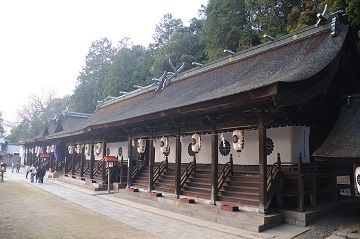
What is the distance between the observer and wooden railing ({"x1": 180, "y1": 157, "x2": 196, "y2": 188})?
1620 centimetres

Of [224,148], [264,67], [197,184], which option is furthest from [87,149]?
[264,67]

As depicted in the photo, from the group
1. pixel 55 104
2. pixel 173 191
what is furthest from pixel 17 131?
pixel 173 191

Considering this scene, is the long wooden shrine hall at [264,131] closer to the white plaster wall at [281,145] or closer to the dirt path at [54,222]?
the white plaster wall at [281,145]

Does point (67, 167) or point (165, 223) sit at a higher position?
point (67, 167)

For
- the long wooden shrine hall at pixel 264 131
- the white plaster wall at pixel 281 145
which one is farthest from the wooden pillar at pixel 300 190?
the white plaster wall at pixel 281 145

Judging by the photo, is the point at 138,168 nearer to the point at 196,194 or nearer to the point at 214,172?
the point at 196,194

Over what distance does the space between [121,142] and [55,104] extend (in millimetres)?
59716

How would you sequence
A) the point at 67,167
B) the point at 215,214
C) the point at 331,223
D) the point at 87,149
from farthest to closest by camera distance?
the point at 67,167 < the point at 87,149 < the point at 215,214 < the point at 331,223

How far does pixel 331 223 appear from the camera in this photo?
1109 centimetres

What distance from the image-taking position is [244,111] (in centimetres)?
1295

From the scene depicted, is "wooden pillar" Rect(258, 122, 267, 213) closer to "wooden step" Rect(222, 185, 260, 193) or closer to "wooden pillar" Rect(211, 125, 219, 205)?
"wooden step" Rect(222, 185, 260, 193)

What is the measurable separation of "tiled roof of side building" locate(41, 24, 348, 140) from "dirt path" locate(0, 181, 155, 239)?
5.68 meters

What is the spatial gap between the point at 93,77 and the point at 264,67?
53259 millimetres

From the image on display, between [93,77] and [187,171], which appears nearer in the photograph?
[187,171]
